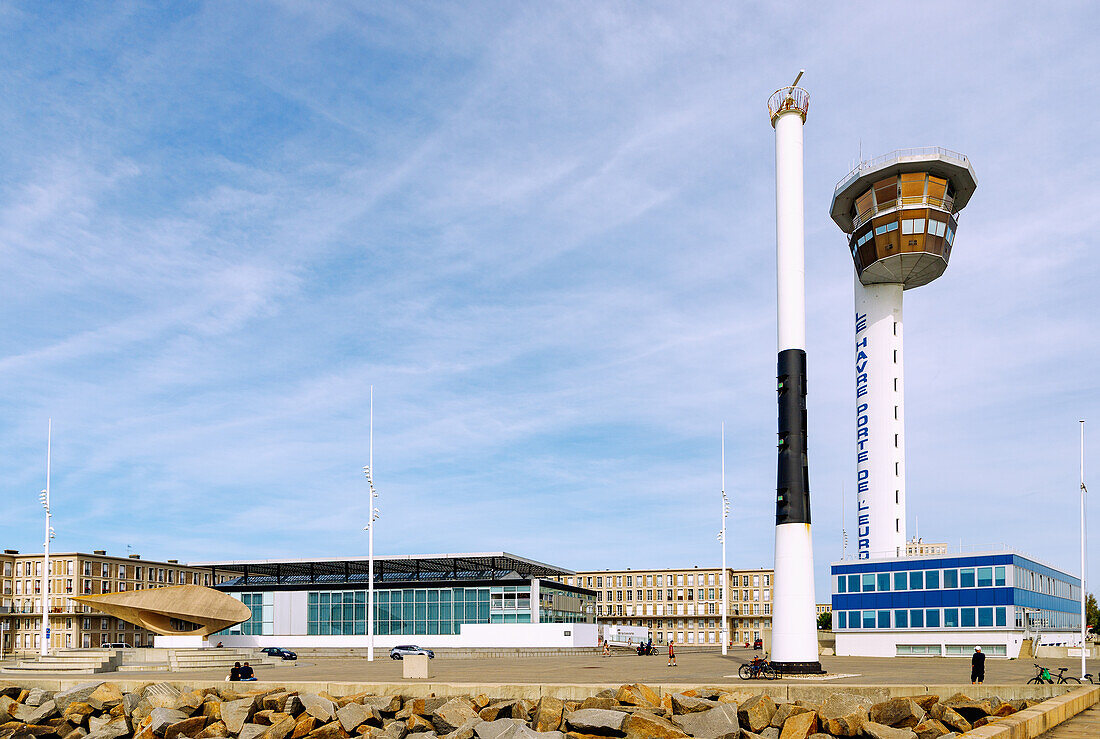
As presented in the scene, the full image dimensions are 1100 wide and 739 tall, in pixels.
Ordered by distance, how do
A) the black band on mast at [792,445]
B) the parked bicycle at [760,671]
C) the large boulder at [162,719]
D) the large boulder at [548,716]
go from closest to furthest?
1. the large boulder at [548,716]
2. the large boulder at [162,719]
3. the parked bicycle at [760,671]
4. the black band on mast at [792,445]

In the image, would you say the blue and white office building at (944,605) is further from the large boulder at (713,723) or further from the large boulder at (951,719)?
the large boulder at (713,723)

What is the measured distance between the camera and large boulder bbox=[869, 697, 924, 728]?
22609mm

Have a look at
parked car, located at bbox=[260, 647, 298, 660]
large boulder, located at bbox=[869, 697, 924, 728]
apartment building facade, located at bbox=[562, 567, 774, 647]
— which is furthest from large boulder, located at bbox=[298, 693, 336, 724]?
apartment building facade, located at bbox=[562, 567, 774, 647]

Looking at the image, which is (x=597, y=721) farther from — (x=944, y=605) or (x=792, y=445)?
(x=944, y=605)

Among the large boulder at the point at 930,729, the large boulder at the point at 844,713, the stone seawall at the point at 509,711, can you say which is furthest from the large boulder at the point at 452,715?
the large boulder at the point at 930,729

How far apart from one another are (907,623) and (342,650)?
146 ft

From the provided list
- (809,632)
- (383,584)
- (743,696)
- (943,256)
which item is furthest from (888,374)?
(743,696)

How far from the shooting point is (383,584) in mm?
88250

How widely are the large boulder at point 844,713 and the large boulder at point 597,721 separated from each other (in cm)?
486

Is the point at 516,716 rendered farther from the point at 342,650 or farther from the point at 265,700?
the point at 342,650

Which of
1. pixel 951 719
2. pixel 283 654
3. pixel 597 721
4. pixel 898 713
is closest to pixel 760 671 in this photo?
pixel 898 713

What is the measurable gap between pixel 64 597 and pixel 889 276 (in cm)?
10383

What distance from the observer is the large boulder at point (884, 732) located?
20859mm

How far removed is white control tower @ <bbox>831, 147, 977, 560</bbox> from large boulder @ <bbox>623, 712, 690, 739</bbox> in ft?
182
